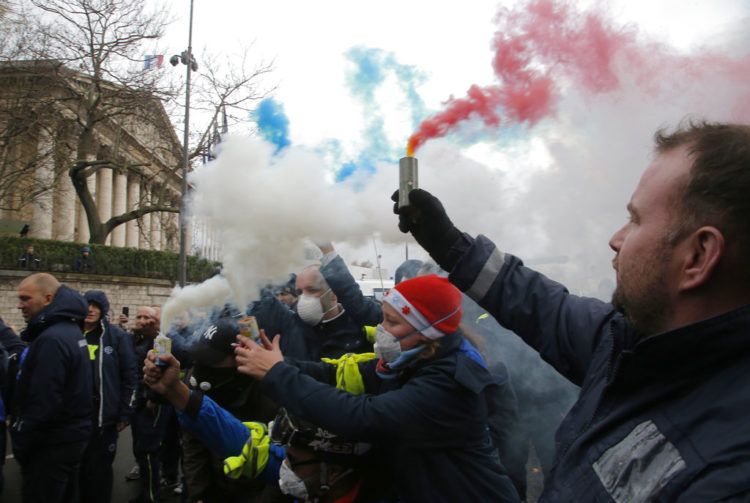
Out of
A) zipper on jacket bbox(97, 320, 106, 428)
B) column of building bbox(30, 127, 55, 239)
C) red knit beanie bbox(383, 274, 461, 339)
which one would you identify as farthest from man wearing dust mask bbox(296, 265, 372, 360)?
column of building bbox(30, 127, 55, 239)

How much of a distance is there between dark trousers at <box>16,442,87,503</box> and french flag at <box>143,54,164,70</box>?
739 inches

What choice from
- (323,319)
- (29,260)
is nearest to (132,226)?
(29,260)

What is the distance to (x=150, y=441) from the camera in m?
5.49

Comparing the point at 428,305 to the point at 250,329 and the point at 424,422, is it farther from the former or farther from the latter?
the point at 250,329

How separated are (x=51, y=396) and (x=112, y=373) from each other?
92 centimetres

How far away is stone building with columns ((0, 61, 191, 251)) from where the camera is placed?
63.9 feet

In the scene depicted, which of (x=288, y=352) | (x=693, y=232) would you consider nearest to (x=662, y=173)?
(x=693, y=232)

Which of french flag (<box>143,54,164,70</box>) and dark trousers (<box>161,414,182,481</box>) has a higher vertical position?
french flag (<box>143,54,164,70</box>)

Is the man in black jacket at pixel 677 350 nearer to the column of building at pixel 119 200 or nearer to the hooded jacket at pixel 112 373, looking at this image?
the hooded jacket at pixel 112 373

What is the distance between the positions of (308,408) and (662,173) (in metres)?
1.45

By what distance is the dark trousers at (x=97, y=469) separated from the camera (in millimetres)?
4582

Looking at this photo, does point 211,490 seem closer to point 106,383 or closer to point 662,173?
point 106,383

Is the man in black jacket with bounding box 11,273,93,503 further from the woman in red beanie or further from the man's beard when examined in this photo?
the man's beard

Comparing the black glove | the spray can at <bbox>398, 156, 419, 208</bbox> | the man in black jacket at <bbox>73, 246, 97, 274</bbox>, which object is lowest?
the black glove
